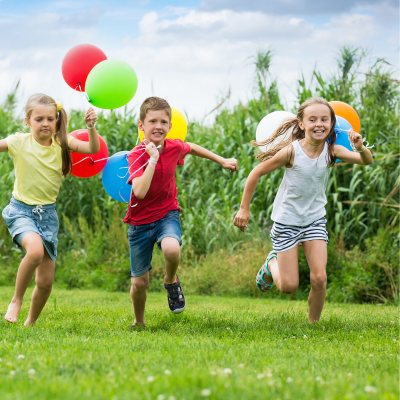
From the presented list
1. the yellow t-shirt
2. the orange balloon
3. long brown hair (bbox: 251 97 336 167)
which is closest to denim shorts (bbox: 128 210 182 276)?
the yellow t-shirt

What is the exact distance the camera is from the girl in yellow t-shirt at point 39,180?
441cm

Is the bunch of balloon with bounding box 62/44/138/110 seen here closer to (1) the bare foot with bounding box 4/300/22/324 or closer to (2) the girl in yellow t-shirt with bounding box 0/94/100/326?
(2) the girl in yellow t-shirt with bounding box 0/94/100/326

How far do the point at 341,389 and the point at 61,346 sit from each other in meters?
1.84

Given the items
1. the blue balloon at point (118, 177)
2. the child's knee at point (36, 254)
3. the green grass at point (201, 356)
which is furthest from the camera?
the blue balloon at point (118, 177)

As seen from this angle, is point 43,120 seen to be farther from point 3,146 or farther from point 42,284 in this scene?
point 42,284

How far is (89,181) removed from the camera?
1015 centimetres

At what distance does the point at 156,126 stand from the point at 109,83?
623mm

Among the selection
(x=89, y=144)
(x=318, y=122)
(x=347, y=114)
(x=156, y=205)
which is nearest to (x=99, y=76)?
(x=89, y=144)

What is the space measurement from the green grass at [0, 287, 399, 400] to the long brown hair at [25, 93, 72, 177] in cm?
145

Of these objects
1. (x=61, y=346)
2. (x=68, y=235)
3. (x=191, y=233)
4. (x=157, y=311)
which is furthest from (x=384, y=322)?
(x=68, y=235)

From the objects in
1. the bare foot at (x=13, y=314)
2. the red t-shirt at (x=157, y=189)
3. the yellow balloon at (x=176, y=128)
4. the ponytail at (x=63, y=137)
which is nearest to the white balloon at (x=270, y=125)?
the yellow balloon at (x=176, y=128)

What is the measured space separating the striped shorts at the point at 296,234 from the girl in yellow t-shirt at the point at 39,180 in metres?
1.78

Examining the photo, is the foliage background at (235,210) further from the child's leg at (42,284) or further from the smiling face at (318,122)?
the child's leg at (42,284)

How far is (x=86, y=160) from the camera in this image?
15.6 feet
